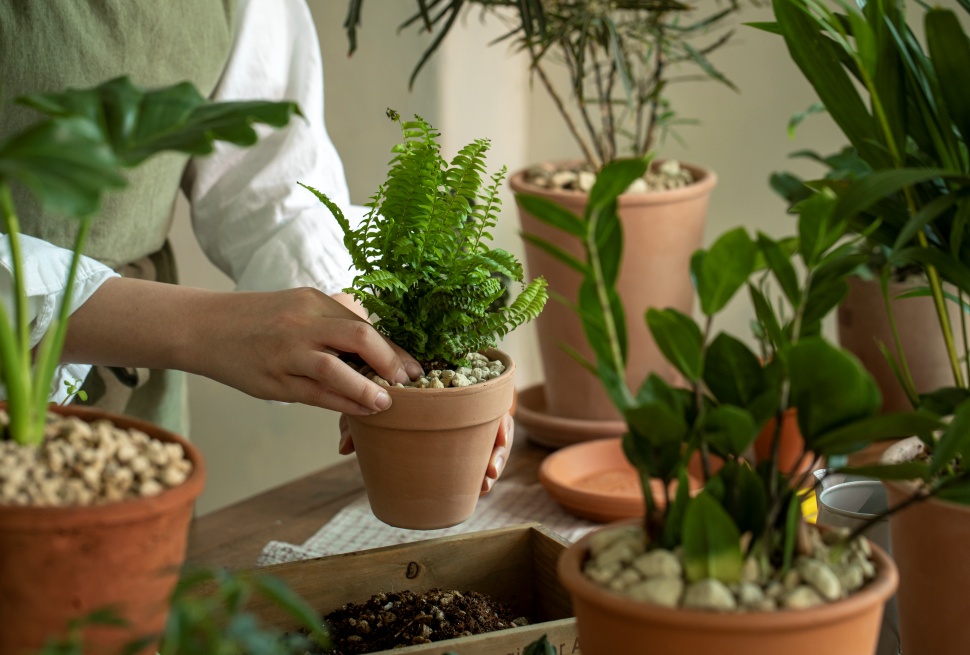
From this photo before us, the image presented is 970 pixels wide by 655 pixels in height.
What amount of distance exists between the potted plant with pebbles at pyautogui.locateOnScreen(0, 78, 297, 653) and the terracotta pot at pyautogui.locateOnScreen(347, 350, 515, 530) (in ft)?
1.00

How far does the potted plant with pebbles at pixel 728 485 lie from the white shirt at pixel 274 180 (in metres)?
0.70

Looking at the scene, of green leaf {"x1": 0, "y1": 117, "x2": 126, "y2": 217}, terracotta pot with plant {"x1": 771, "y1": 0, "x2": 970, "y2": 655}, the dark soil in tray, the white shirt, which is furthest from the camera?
the white shirt

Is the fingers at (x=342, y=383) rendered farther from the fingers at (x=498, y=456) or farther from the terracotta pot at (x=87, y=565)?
the terracotta pot at (x=87, y=565)

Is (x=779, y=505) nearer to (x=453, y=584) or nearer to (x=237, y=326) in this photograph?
(x=453, y=584)

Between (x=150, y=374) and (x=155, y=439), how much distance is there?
91 centimetres

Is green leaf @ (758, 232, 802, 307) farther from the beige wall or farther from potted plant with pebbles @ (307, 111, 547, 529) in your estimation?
the beige wall

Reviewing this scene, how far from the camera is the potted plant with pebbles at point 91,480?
438 mm

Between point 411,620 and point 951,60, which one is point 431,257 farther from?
point 951,60

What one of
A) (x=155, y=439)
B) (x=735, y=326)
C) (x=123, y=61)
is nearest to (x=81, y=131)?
(x=155, y=439)

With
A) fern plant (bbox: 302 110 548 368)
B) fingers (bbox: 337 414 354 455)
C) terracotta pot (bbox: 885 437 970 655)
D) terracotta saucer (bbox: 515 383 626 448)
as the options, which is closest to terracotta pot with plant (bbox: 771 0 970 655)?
terracotta pot (bbox: 885 437 970 655)

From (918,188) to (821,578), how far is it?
388 millimetres

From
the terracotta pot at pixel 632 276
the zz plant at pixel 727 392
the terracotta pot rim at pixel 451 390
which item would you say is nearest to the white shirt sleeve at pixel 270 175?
the terracotta pot at pixel 632 276

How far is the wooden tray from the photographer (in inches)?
31.2

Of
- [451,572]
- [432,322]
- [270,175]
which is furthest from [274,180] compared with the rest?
[451,572]
